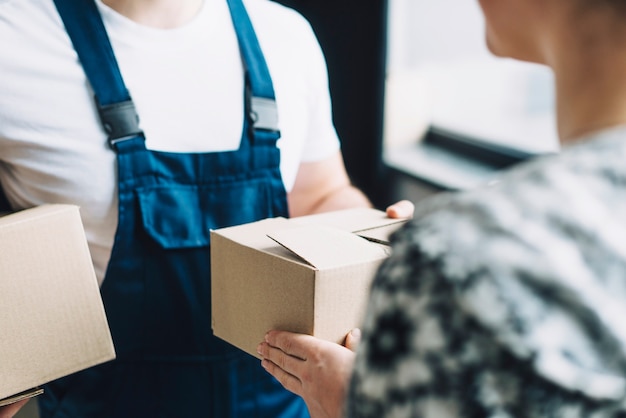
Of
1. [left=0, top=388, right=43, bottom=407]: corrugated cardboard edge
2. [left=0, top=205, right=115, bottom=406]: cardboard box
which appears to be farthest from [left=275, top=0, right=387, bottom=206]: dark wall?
[left=0, top=388, right=43, bottom=407]: corrugated cardboard edge

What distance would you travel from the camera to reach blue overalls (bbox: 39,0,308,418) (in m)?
1.09

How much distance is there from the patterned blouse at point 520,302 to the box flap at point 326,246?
0.38 meters

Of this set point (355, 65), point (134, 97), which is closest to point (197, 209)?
point (134, 97)

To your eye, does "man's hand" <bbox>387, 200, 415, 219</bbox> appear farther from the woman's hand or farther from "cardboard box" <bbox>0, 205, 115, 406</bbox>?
"cardboard box" <bbox>0, 205, 115, 406</bbox>

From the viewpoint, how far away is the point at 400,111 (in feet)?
9.17

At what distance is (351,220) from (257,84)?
12.1 inches

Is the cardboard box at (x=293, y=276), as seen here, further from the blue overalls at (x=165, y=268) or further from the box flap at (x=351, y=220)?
the blue overalls at (x=165, y=268)

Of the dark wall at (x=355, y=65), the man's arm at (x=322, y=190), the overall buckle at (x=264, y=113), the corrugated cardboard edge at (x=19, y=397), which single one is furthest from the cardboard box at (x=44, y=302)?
the dark wall at (x=355, y=65)

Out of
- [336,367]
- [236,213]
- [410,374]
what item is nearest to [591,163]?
[410,374]

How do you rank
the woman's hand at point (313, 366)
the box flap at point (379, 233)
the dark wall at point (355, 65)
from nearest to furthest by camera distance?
1. the woman's hand at point (313, 366)
2. the box flap at point (379, 233)
3. the dark wall at point (355, 65)

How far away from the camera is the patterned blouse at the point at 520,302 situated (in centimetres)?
48

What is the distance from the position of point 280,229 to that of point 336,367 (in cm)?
24

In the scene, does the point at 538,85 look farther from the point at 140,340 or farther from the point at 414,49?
the point at 140,340

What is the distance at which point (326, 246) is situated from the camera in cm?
93
